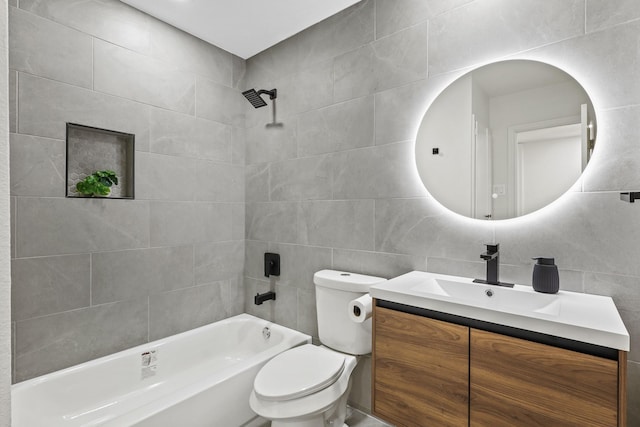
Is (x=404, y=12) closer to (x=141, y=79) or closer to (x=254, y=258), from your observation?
Answer: (x=141, y=79)

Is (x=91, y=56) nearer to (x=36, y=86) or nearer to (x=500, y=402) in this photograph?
(x=36, y=86)

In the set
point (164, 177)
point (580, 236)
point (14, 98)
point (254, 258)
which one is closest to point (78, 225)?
point (164, 177)

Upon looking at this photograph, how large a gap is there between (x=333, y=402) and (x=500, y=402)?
765 mm

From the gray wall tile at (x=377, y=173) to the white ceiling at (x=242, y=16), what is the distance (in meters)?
0.96

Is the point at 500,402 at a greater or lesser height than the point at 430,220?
lesser

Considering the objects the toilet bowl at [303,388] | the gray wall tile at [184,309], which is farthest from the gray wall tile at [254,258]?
the toilet bowl at [303,388]

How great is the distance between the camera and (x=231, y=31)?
2.34 metres

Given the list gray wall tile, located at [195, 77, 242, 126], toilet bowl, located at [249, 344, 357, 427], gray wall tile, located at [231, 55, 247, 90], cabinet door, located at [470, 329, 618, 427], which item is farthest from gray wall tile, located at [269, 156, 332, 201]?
cabinet door, located at [470, 329, 618, 427]

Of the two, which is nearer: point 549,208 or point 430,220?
point 549,208

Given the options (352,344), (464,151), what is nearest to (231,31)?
(464,151)

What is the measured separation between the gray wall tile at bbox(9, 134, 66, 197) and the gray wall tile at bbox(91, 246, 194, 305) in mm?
444

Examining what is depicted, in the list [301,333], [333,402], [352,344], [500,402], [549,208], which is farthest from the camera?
[301,333]

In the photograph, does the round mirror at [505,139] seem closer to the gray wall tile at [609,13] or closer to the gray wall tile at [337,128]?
the gray wall tile at [609,13]

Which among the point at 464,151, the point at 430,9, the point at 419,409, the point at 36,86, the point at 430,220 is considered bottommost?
the point at 419,409
